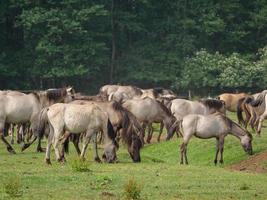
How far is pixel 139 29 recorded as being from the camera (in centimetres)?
6688

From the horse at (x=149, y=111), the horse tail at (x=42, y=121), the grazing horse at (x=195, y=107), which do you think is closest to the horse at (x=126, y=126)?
the horse tail at (x=42, y=121)

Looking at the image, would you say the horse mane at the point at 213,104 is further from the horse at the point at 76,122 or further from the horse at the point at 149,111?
the horse at the point at 76,122

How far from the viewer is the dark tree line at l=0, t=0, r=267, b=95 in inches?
2388

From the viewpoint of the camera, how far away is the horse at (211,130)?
2783cm

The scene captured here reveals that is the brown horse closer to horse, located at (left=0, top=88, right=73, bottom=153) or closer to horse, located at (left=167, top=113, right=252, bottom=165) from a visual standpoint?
horse, located at (left=0, top=88, right=73, bottom=153)

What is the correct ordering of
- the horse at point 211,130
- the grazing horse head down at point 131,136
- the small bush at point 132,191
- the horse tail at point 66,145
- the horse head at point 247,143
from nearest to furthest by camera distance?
the small bush at point 132,191
the horse tail at point 66,145
the grazing horse head down at point 131,136
the horse at point 211,130
the horse head at point 247,143

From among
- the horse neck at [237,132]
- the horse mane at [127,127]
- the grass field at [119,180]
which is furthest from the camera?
the horse neck at [237,132]

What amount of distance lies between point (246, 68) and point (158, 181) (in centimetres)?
4366

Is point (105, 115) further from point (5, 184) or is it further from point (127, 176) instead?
point (5, 184)

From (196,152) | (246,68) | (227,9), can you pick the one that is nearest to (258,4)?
(227,9)

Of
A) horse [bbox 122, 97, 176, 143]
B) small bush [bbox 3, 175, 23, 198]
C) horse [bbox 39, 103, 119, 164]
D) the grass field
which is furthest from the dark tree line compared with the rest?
small bush [bbox 3, 175, 23, 198]

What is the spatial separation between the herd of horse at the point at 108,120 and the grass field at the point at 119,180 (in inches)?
28.1

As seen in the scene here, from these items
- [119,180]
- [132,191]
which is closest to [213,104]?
[119,180]

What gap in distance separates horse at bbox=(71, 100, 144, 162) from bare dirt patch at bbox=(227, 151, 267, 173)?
308 cm
